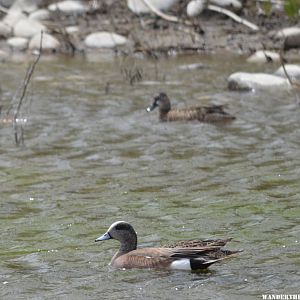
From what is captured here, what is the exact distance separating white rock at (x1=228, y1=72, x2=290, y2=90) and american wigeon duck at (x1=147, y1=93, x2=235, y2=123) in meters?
1.99

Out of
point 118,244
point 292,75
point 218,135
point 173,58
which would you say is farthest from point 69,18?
point 118,244

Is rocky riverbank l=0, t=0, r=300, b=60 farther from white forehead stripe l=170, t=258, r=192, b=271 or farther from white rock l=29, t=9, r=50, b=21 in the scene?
white forehead stripe l=170, t=258, r=192, b=271

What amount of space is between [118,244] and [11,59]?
38.8 feet

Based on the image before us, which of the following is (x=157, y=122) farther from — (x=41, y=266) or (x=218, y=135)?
(x=41, y=266)

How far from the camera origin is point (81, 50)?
2148cm

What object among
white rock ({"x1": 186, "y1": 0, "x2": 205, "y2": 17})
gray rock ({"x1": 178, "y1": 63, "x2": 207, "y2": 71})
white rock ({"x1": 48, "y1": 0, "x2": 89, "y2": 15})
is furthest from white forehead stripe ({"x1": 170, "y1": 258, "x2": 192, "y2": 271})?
white rock ({"x1": 48, "y1": 0, "x2": 89, "y2": 15})

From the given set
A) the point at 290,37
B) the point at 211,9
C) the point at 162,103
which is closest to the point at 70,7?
the point at 211,9

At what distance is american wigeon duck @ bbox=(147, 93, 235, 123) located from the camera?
49.1 feet

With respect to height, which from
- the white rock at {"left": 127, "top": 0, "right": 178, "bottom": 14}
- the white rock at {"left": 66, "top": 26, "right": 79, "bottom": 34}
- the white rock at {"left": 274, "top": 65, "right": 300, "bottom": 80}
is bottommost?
the white rock at {"left": 66, "top": 26, "right": 79, "bottom": 34}

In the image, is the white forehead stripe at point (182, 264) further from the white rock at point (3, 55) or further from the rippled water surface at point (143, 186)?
the white rock at point (3, 55)

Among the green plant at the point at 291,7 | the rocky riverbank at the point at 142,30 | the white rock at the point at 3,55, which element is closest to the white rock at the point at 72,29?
the rocky riverbank at the point at 142,30

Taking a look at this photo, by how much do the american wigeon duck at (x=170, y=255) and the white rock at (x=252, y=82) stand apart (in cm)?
883

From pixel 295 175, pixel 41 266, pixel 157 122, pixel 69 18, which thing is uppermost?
pixel 41 266

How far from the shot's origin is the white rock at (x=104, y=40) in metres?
21.4
